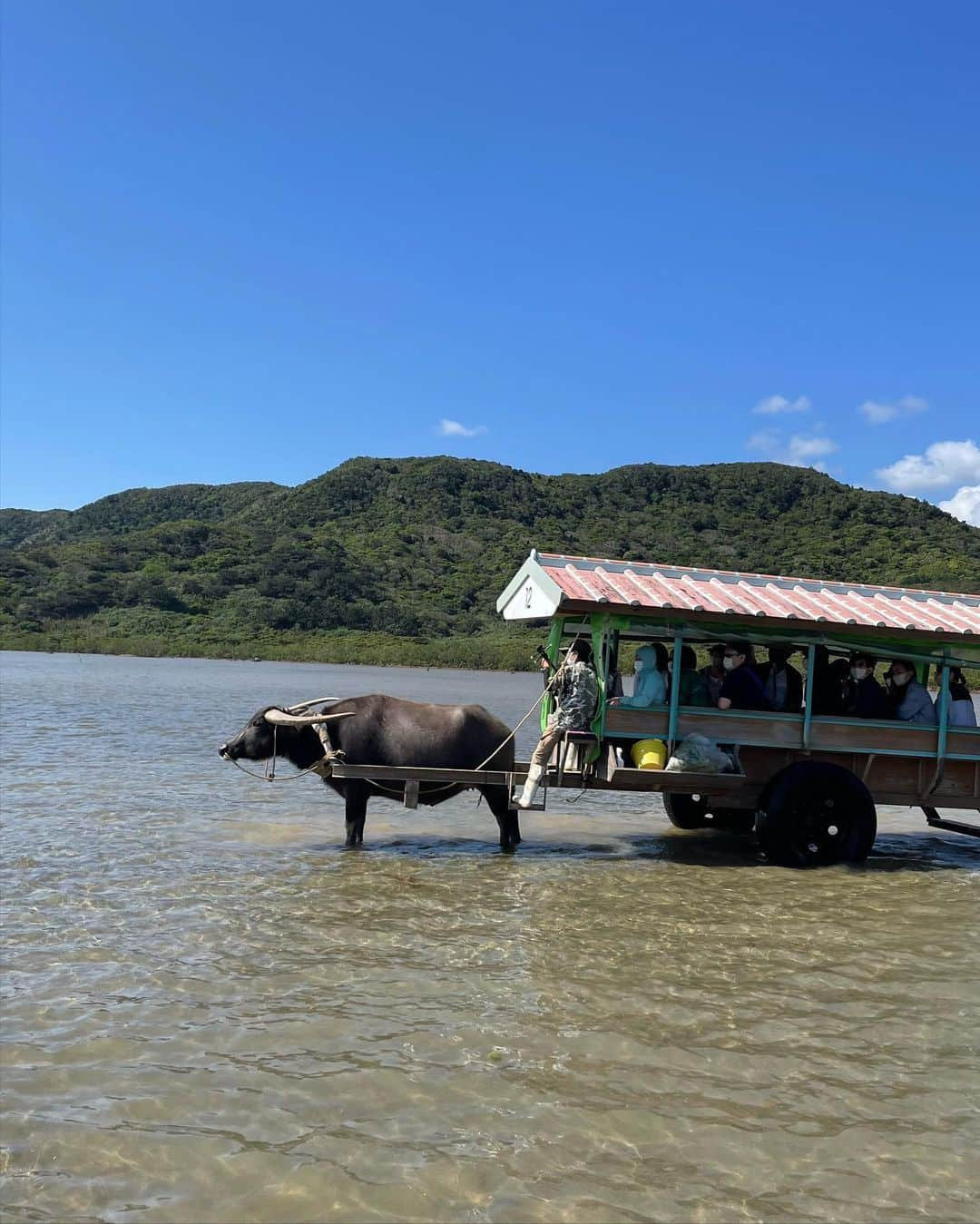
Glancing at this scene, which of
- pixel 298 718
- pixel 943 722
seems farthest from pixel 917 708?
pixel 298 718

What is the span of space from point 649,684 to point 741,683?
3.05 ft

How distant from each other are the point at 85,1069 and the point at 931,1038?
427 cm

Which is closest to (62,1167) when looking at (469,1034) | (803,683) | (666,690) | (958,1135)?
(469,1034)

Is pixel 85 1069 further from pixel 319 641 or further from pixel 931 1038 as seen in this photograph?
pixel 319 641

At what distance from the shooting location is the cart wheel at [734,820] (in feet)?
38.0

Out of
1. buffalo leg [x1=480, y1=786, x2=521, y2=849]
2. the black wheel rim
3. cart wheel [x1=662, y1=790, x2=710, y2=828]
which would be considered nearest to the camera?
the black wheel rim

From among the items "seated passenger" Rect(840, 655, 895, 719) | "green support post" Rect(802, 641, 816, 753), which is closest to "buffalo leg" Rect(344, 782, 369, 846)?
"green support post" Rect(802, 641, 816, 753)

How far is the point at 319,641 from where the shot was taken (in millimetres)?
64250

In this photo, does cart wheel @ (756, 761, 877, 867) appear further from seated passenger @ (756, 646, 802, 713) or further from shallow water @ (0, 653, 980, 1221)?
seated passenger @ (756, 646, 802, 713)

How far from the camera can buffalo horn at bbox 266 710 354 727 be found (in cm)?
1010

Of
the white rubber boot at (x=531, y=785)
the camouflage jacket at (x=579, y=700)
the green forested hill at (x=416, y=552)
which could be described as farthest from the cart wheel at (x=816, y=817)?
the green forested hill at (x=416, y=552)

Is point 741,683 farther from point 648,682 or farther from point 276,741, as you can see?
point 276,741

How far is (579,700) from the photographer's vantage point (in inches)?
375

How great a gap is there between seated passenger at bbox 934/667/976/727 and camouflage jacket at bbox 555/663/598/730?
337cm
